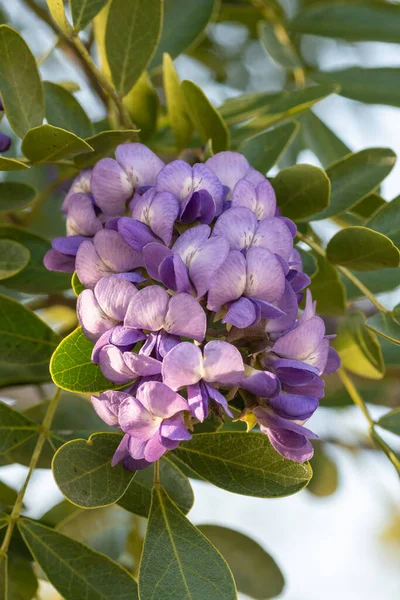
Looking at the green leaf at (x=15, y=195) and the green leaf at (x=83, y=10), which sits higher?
the green leaf at (x=83, y=10)

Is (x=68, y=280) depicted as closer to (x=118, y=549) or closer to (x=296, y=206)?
(x=296, y=206)

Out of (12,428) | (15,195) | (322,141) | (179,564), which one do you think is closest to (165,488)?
(179,564)

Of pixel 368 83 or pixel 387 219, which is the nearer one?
pixel 387 219

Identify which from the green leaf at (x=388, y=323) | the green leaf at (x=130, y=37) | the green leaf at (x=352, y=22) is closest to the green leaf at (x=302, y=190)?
the green leaf at (x=388, y=323)

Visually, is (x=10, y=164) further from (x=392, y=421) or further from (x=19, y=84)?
(x=392, y=421)

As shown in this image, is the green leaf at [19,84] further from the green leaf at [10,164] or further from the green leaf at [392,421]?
the green leaf at [392,421]

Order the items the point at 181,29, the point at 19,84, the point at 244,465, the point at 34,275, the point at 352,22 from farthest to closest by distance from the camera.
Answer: the point at 352,22 < the point at 181,29 < the point at 34,275 < the point at 19,84 < the point at 244,465

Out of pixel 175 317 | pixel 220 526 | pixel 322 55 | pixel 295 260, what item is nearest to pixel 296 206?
pixel 295 260
